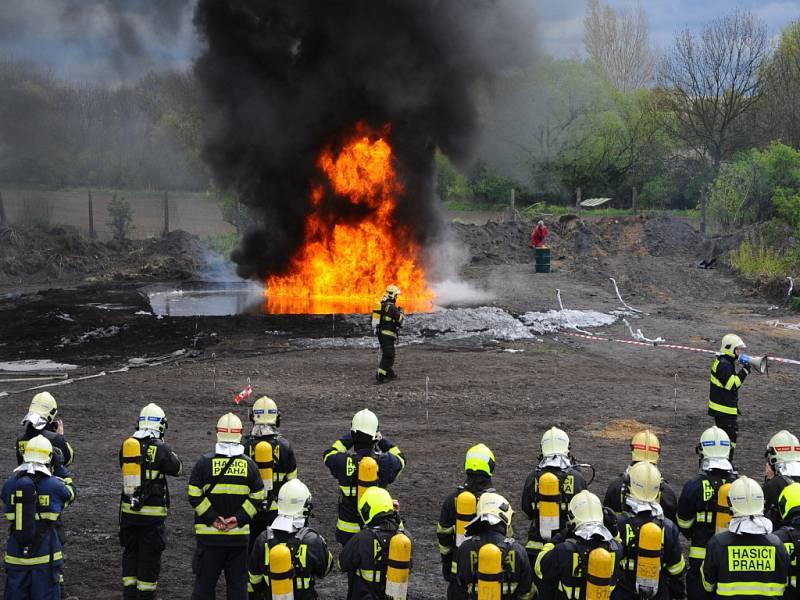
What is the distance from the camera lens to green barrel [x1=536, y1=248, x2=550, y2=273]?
92.2 ft

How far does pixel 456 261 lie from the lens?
30359mm

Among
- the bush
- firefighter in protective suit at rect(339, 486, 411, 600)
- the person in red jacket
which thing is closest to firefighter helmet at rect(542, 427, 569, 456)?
firefighter in protective suit at rect(339, 486, 411, 600)

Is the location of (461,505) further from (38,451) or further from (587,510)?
(38,451)

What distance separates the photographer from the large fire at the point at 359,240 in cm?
2500

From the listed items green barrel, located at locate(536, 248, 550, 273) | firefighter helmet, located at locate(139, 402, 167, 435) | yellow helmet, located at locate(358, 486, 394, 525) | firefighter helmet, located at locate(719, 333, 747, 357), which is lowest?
yellow helmet, located at locate(358, 486, 394, 525)

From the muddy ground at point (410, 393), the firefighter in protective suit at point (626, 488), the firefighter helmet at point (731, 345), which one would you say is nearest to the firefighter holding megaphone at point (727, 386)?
the firefighter helmet at point (731, 345)

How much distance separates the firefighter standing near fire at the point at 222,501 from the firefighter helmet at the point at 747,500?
3400mm

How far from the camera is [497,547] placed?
4.97 meters

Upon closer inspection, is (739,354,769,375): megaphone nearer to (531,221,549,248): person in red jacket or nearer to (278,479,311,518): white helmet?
(278,479,311,518): white helmet

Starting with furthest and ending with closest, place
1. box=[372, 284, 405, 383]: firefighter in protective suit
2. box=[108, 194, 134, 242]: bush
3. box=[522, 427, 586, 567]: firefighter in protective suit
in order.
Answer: box=[108, 194, 134, 242]: bush → box=[372, 284, 405, 383]: firefighter in protective suit → box=[522, 427, 586, 567]: firefighter in protective suit

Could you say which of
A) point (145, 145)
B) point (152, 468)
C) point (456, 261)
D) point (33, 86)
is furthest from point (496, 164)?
point (152, 468)

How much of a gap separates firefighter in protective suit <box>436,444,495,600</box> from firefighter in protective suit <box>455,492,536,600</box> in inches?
29.5

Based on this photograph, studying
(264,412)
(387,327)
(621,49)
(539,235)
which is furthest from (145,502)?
(621,49)

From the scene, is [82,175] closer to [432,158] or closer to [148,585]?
[432,158]
